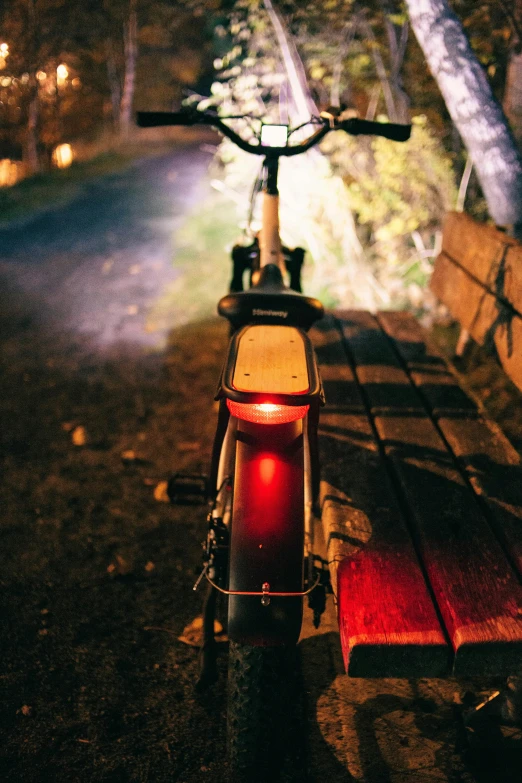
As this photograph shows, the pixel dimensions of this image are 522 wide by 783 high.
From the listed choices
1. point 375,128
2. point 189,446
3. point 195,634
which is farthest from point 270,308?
point 189,446

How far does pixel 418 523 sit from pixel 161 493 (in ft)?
6.06

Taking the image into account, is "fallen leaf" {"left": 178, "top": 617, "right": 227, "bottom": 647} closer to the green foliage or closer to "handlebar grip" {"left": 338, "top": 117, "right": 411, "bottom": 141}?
"handlebar grip" {"left": 338, "top": 117, "right": 411, "bottom": 141}

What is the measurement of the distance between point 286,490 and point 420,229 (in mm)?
5171

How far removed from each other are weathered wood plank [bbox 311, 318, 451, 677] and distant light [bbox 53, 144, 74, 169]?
19.2 meters

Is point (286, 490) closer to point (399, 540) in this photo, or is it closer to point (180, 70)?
point (399, 540)

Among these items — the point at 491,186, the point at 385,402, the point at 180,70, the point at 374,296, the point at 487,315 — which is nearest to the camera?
the point at 385,402

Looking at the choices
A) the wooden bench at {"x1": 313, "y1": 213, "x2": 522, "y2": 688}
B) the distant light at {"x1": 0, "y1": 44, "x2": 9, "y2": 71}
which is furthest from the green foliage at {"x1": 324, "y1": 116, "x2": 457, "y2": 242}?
the distant light at {"x1": 0, "y1": 44, "x2": 9, "y2": 71}

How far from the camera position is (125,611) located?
2.65 m

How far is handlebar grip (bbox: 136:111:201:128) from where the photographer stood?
3020 mm

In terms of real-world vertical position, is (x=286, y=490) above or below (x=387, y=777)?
above

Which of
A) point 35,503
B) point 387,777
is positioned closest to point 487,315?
point 387,777

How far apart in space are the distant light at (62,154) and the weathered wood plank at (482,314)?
1767 cm

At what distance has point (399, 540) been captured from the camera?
2037mm

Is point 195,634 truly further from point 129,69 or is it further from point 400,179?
point 129,69
